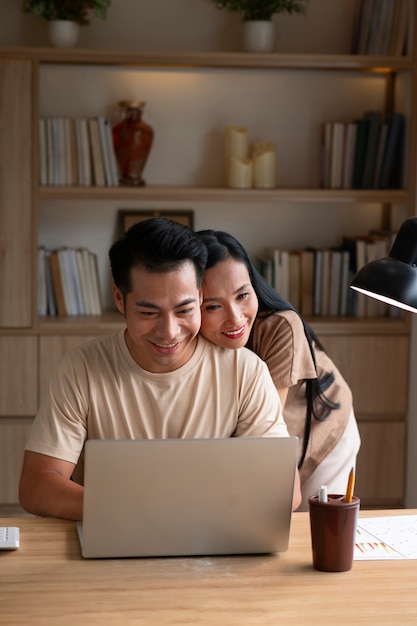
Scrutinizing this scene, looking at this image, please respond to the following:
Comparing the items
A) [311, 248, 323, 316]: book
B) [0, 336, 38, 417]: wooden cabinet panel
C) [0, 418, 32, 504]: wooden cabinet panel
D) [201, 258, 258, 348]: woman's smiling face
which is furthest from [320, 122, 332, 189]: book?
[201, 258, 258, 348]: woman's smiling face

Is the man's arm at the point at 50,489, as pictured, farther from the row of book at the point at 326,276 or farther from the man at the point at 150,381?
the row of book at the point at 326,276

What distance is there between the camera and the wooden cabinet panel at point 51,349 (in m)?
4.05

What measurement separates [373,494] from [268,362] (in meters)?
1.92

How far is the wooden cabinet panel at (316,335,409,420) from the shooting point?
13.7 feet

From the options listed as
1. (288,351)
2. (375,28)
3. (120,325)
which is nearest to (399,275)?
(288,351)

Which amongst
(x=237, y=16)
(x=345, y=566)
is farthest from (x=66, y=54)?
(x=345, y=566)

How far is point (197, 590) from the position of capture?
158cm

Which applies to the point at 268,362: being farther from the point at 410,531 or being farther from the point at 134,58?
the point at 134,58

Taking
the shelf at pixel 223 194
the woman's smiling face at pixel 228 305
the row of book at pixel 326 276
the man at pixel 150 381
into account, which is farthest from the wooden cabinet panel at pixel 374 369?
the man at pixel 150 381

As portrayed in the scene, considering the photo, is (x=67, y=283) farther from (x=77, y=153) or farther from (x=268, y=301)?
(x=268, y=301)

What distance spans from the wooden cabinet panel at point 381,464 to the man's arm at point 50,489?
7.73 ft

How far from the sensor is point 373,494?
420cm

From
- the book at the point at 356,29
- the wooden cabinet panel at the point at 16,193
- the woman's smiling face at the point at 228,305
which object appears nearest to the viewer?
the woman's smiling face at the point at 228,305

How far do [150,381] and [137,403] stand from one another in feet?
0.18
